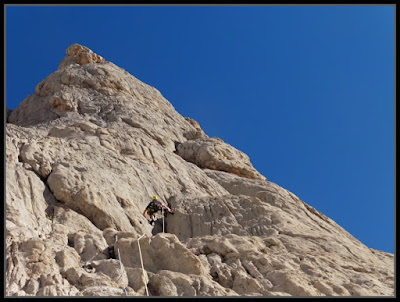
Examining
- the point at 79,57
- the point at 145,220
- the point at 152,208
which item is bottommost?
the point at 145,220

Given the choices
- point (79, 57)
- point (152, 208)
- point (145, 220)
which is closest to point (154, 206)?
point (152, 208)

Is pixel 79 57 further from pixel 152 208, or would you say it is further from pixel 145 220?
pixel 145 220

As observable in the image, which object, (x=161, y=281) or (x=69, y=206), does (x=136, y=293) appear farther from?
(x=69, y=206)

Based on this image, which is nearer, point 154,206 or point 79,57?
point 154,206

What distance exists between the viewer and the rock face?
13.5 m

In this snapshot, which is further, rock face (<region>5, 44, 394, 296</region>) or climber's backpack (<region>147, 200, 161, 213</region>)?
climber's backpack (<region>147, 200, 161, 213</region>)

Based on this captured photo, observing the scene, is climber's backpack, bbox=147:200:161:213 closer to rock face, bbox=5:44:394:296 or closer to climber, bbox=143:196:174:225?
climber, bbox=143:196:174:225

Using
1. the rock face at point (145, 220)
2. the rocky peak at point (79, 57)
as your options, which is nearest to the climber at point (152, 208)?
the rock face at point (145, 220)

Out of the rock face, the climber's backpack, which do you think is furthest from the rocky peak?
the climber's backpack

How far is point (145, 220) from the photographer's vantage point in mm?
20672

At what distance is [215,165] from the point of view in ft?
102

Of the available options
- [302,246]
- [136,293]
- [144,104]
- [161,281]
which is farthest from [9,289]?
[144,104]

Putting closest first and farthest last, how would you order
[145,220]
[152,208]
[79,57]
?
[145,220] < [152,208] < [79,57]

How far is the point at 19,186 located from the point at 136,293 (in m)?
7.37
